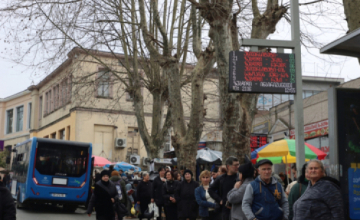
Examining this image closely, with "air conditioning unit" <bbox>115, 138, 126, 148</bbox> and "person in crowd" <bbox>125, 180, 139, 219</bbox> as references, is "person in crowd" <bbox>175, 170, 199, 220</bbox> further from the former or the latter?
"air conditioning unit" <bbox>115, 138, 126, 148</bbox>

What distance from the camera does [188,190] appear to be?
11.4m

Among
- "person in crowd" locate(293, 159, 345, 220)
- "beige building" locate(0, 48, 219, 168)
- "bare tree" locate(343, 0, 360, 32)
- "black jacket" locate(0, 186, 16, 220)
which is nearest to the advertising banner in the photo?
"beige building" locate(0, 48, 219, 168)

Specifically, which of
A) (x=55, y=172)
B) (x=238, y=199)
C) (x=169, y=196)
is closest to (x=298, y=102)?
(x=238, y=199)

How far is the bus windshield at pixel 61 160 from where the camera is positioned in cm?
1867

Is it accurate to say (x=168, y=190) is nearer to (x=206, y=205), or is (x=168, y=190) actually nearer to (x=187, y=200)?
(x=187, y=200)

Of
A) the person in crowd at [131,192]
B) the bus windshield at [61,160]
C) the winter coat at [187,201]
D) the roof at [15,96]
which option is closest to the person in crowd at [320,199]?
the winter coat at [187,201]

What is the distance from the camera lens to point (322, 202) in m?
5.29

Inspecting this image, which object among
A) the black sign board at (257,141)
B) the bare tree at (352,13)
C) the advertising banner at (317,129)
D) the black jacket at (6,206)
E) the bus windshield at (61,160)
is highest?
the bare tree at (352,13)

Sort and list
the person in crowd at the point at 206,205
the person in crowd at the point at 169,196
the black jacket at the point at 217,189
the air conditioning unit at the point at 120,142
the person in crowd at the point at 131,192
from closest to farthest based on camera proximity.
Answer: the black jacket at the point at 217,189
the person in crowd at the point at 206,205
the person in crowd at the point at 169,196
the person in crowd at the point at 131,192
the air conditioning unit at the point at 120,142

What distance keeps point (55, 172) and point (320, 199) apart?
14824mm

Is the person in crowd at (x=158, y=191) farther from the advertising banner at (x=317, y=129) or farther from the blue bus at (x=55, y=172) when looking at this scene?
the advertising banner at (x=317, y=129)

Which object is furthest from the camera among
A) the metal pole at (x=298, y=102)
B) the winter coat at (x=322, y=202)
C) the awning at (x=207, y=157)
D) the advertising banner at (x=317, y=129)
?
the advertising banner at (x=317, y=129)

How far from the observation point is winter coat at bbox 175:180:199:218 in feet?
37.1

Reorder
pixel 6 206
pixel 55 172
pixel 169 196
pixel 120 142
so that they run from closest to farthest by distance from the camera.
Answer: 1. pixel 6 206
2. pixel 169 196
3. pixel 55 172
4. pixel 120 142
